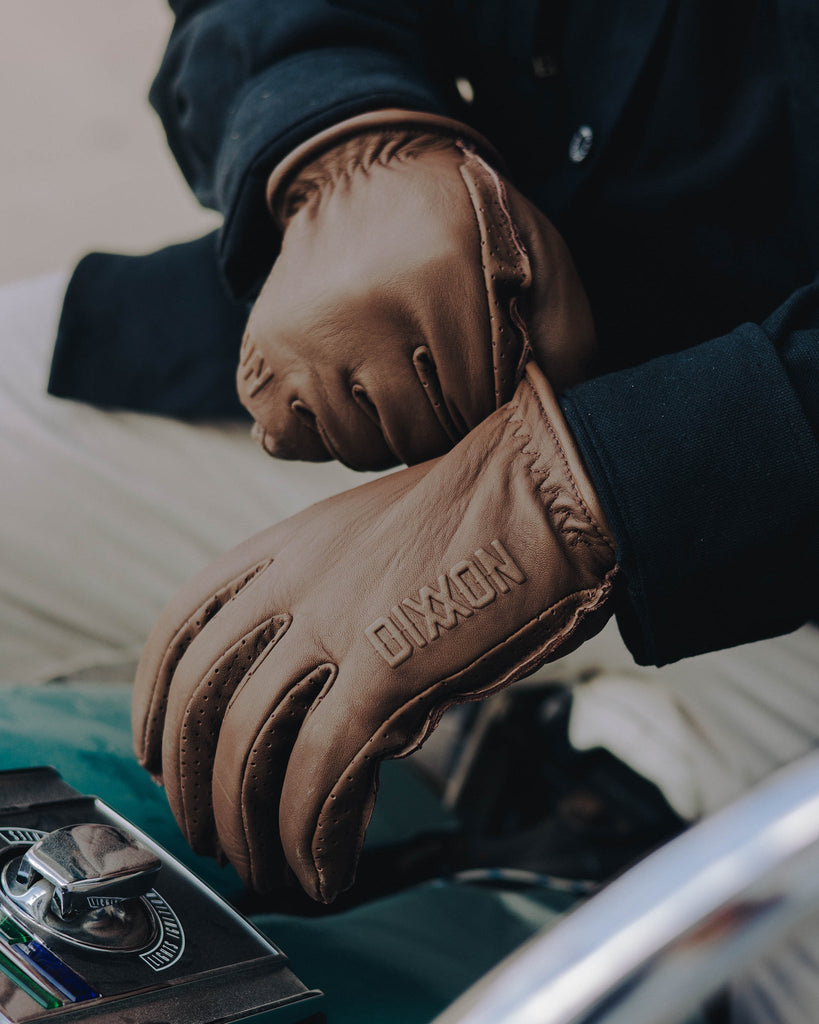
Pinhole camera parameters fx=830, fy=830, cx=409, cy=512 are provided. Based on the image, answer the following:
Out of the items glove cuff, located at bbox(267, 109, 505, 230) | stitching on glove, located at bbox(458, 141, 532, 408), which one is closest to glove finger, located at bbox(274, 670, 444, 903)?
stitching on glove, located at bbox(458, 141, 532, 408)

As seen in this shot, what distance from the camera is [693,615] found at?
0.52 metres

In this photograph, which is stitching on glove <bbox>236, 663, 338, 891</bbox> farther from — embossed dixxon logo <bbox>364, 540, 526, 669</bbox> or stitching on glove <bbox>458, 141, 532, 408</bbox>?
stitching on glove <bbox>458, 141, 532, 408</bbox>

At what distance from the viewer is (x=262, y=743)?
0.51 metres

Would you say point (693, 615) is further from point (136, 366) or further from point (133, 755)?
point (136, 366)

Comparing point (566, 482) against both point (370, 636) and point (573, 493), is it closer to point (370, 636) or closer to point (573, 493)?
point (573, 493)

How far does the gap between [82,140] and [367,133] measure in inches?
108

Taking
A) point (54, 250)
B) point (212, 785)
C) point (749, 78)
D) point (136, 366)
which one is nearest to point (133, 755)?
point (212, 785)

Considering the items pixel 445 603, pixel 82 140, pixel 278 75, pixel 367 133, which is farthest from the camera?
pixel 82 140

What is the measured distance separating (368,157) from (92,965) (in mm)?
559

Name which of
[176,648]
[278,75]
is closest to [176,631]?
[176,648]

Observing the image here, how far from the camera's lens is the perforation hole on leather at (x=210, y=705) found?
1.76 feet

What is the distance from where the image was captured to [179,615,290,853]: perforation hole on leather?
538mm

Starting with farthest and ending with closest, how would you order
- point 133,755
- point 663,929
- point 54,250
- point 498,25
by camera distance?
point 54,250, point 498,25, point 133,755, point 663,929

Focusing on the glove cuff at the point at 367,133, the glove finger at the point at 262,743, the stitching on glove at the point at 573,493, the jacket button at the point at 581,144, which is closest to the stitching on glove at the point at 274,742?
the glove finger at the point at 262,743
